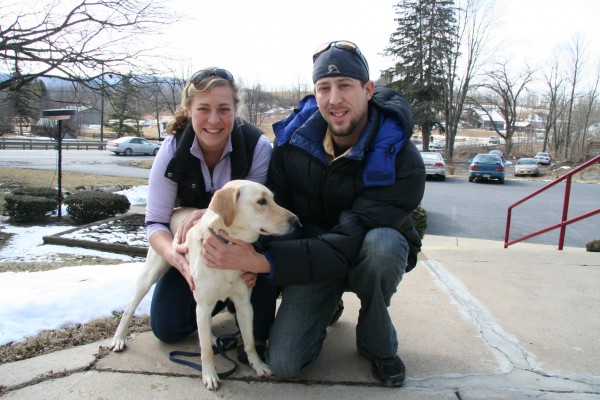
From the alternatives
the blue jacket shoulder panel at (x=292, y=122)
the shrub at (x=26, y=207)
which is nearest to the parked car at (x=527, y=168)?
the shrub at (x=26, y=207)

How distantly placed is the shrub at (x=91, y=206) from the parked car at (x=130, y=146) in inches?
1018

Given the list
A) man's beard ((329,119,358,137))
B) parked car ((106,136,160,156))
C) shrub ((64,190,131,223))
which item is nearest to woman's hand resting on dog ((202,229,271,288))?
man's beard ((329,119,358,137))

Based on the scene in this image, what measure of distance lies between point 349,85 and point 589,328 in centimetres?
254

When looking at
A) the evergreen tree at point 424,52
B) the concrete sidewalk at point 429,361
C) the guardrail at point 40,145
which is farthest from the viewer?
the evergreen tree at point 424,52

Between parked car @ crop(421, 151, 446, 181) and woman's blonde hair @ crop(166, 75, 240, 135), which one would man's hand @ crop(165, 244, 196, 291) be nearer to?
woman's blonde hair @ crop(166, 75, 240, 135)

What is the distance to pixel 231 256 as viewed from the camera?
2.37 m

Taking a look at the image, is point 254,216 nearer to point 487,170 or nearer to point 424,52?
point 487,170

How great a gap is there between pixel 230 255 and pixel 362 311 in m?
0.88

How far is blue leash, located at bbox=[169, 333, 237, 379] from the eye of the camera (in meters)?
2.53

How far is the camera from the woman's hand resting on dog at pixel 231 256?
2.37m

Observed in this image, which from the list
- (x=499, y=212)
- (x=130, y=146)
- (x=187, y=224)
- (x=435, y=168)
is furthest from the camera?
(x=130, y=146)

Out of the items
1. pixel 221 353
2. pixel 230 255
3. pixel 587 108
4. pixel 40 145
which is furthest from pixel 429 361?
pixel 587 108

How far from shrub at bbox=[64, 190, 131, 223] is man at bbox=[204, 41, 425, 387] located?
7.25 meters

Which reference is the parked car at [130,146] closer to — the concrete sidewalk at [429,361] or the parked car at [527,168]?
the parked car at [527,168]
